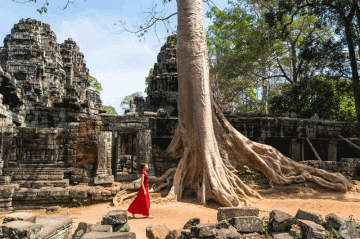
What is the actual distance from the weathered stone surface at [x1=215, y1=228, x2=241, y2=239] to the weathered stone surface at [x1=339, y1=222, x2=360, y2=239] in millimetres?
1543

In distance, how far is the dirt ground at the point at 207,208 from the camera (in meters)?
4.86

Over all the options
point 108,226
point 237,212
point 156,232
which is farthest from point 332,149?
point 108,226

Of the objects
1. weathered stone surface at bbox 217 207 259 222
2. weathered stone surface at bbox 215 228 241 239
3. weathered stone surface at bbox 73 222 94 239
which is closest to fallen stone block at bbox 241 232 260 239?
weathered stone surface at bbox 215 228 241 239

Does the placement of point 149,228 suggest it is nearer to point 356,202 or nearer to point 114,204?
point 114,204

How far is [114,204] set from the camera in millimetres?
5969

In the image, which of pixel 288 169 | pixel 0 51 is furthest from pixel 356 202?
pixel 0 51

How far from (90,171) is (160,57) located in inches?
494

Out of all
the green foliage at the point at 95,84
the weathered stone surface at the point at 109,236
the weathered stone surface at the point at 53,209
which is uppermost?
the green foliage at the point at 95,84

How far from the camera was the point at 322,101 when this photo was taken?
13312mm

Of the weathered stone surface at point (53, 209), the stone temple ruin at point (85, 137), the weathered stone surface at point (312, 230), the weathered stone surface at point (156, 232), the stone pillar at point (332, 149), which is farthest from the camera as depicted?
the stone pillar at point (332, 149)

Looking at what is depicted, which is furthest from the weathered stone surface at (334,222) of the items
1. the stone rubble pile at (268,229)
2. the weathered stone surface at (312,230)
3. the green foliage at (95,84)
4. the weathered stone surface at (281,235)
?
the green foliage at (95,84)

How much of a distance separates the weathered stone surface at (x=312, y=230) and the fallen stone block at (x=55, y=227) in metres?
3.59

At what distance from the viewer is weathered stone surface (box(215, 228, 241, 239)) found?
3498 millimetres

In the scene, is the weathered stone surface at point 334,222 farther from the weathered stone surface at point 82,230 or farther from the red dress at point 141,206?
the weathered stone surface at point 82,230
